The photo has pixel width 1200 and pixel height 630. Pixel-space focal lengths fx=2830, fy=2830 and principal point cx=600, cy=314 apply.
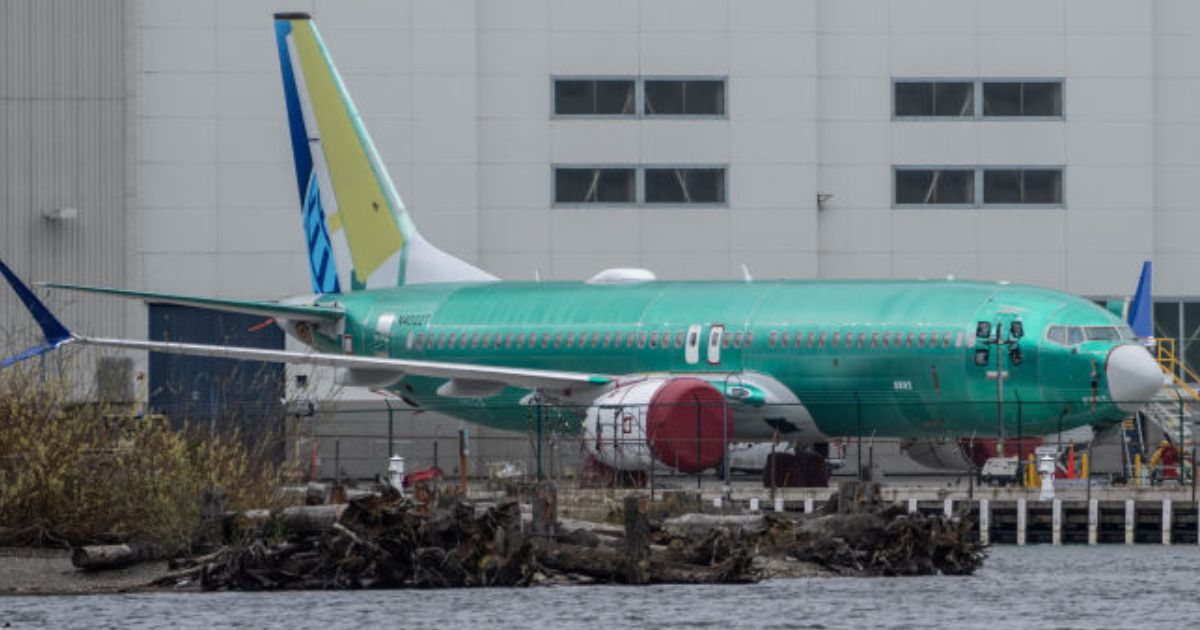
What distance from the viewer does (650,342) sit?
52.5 m

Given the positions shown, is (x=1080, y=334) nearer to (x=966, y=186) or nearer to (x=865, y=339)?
(x=865, y=339)

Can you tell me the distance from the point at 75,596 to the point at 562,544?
6154 mm

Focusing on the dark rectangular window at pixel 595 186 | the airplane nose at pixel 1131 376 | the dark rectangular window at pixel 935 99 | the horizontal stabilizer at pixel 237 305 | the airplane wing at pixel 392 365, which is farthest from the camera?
the dark rectangular window at pixel 935 99

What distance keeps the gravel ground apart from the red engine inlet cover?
15.3m

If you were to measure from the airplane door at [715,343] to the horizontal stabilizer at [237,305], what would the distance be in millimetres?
8657

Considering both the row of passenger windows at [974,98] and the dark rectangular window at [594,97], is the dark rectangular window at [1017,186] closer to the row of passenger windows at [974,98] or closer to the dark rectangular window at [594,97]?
the row of passenger windows at [974,98]

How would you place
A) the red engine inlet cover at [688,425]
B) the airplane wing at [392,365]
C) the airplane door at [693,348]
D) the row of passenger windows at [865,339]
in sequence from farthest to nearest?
the airplane door at [693,348] < the airplane wing at [392,365] < the row of passenger windows at [865,339] < the red engine inlet cover at [688,425]

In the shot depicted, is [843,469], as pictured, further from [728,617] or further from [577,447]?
[728,617]

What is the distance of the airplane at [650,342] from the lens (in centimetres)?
4803

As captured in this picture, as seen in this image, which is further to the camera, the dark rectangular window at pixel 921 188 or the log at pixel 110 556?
the dark rectangular window at pixel 921 188

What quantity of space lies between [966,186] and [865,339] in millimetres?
17516

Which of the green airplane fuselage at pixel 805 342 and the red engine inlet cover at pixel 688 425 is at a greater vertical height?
the green airplane fuselage at pixel 805 342

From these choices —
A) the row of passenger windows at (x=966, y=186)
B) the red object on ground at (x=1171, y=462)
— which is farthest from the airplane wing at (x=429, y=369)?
the row of passenger windows at (x=966, y=186)

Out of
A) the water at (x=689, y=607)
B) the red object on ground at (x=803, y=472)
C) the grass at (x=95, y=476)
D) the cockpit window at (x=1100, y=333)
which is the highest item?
the cockpit window at (x=1100, y=333)
